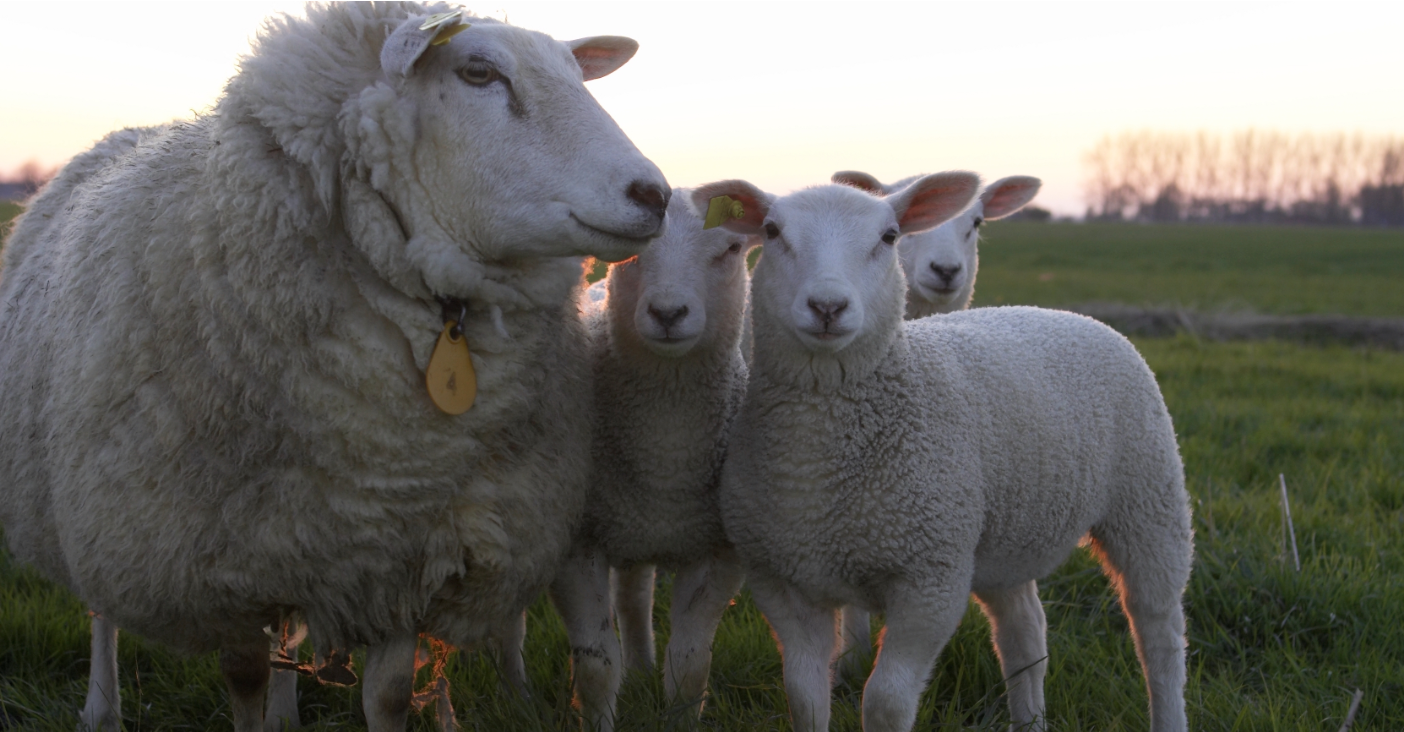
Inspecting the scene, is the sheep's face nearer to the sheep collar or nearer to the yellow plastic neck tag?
the yellow plastic neck tag

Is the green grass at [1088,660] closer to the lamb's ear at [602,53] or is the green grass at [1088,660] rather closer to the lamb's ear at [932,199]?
the lamb's ear at [932,199]

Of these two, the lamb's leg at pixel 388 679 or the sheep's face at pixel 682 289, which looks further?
the sheep's face at pixel 682 289

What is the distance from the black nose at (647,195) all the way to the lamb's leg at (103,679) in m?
2.15

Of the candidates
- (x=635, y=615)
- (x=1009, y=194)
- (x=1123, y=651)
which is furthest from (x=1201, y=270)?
(x=635, y=615)

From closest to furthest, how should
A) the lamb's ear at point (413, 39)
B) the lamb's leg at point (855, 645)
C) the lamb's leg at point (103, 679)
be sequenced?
1. the lamb's ear at point (413, 39)
2. the lamb's leg at point (103, 679)
3. the lamb's leg at point (855, 645)

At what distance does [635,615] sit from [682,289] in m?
1.13

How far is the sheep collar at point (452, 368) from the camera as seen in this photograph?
7.36 feet

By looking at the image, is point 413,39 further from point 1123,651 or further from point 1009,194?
point 1123,651

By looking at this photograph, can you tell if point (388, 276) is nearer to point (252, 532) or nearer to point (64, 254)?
point (252, 532)

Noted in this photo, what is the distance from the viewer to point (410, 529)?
91.4 inches

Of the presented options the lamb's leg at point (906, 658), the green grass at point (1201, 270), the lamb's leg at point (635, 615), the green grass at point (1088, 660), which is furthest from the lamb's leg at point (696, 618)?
the green grass at point (1201, 270)

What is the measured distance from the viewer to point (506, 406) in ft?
7.84

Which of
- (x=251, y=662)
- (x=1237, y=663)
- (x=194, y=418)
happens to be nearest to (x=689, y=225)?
(x=194, y=418)

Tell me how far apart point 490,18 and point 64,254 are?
123 cm
